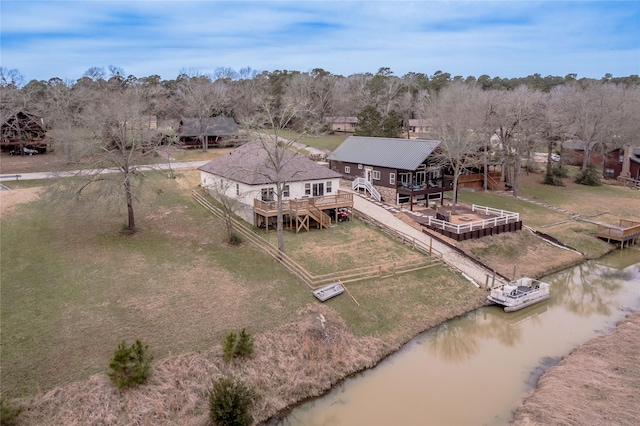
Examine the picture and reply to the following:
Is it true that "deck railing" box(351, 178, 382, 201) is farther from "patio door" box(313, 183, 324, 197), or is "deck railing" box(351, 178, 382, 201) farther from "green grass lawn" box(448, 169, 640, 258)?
"green grass lawn" box(448, 169, 640, 258)

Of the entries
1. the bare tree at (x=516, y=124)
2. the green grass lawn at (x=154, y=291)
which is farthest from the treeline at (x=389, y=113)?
the green grass lawn at (x=154, y=291)

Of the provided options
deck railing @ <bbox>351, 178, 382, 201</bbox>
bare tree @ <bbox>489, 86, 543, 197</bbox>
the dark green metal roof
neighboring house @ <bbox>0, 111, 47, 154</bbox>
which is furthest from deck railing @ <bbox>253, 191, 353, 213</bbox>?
neighboring house @ <bbox>0, 111, 47, 154</bbox>

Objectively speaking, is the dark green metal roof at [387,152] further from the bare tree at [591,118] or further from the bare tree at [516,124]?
the bare tree at [591,118]

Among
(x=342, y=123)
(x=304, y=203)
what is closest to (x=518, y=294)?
(x=304, y=203)

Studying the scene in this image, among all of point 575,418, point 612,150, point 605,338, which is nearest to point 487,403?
point 575,418

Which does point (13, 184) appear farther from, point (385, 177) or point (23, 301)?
point (385, 177)
